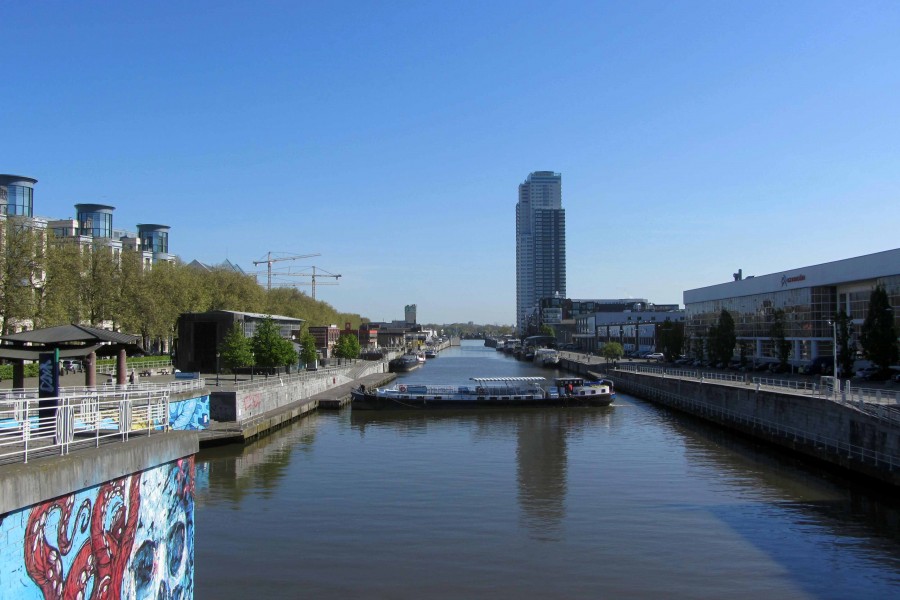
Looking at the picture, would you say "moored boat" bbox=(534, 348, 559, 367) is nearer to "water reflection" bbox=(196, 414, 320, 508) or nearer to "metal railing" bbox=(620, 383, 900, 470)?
"metal railing" bbox=(620, 383, 900, 470)

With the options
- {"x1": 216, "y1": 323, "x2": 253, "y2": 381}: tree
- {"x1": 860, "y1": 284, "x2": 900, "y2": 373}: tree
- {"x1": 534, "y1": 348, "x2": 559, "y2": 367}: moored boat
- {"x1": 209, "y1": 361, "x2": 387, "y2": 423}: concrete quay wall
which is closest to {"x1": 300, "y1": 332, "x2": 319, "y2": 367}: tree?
{"x1": 209, "y1": 361, "x2": 387, "y2": 423}: concrete quay wall

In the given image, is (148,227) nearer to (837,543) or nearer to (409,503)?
(409,503)

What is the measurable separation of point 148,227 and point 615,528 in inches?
5482

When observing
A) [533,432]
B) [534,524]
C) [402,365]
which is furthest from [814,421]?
[402,365]

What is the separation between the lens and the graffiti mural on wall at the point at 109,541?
10.6m

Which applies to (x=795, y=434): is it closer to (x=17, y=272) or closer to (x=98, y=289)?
(x=17, y=272)

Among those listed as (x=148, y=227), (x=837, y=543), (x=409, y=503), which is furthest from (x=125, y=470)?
(x=148, y=227)

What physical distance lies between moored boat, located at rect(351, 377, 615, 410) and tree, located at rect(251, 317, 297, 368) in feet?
30.5

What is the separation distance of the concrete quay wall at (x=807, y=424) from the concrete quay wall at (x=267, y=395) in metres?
31.4

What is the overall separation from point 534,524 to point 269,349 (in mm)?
49027

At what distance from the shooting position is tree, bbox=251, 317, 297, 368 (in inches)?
2781

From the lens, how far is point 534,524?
85.3ft

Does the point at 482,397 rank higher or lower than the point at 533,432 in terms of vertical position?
higher

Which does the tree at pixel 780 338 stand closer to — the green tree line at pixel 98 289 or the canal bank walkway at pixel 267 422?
the canal bank walkway at pixel 267 422
